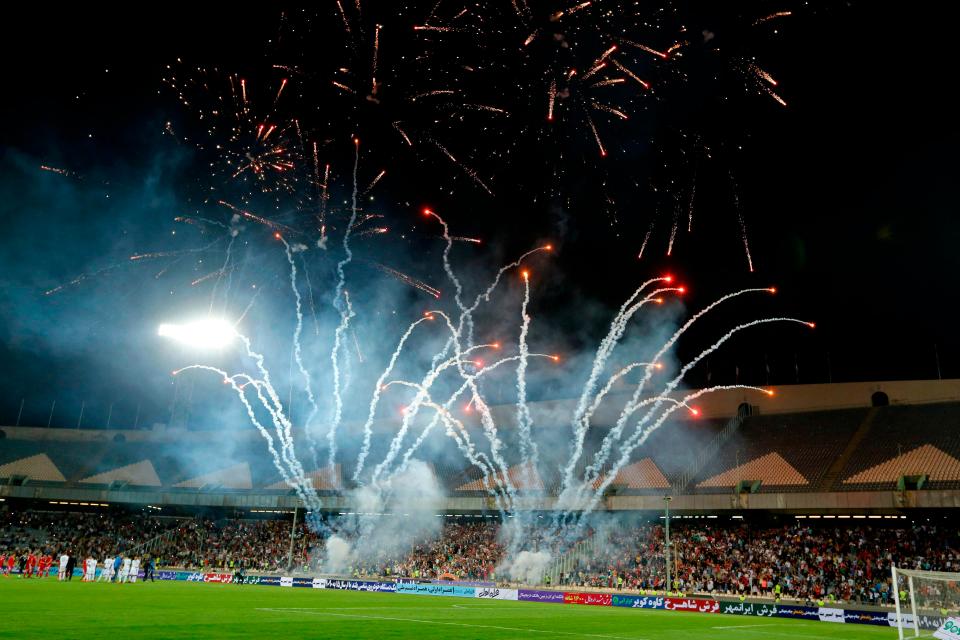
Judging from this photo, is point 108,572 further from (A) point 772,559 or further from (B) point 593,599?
(A) point 772,559

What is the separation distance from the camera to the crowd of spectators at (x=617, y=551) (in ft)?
127

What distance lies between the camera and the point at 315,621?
19406 mm

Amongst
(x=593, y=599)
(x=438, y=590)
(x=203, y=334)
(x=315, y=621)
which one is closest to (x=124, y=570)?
(x=438, y=590)

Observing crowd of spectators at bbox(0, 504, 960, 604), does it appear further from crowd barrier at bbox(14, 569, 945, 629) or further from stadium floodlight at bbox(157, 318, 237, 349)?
stadium floodlight at bbox(157, 318, 237, 349)

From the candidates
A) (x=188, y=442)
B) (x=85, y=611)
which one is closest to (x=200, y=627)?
(x=85, y=611)

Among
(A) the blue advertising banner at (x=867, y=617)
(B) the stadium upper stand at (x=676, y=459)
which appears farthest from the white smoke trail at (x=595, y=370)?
(A) the blue advertising banner at (x=867, y=617)

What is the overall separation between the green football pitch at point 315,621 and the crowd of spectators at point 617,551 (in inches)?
488

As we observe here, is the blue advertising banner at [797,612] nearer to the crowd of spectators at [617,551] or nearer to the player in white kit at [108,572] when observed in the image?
the crowd of spectators at [617,551]

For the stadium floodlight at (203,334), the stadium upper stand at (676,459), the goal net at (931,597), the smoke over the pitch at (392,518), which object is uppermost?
the stadium floodlight at (203,334)

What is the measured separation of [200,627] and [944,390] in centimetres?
4746

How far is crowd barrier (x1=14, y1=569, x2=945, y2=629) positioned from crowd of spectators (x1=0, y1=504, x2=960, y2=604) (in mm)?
4341

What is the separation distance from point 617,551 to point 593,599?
39.4 feet

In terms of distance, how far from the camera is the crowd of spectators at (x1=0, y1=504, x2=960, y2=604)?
38594mm

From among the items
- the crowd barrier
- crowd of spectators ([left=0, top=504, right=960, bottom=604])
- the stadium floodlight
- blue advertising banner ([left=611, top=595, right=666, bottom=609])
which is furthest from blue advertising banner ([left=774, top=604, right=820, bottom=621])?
the stadium floodlight
